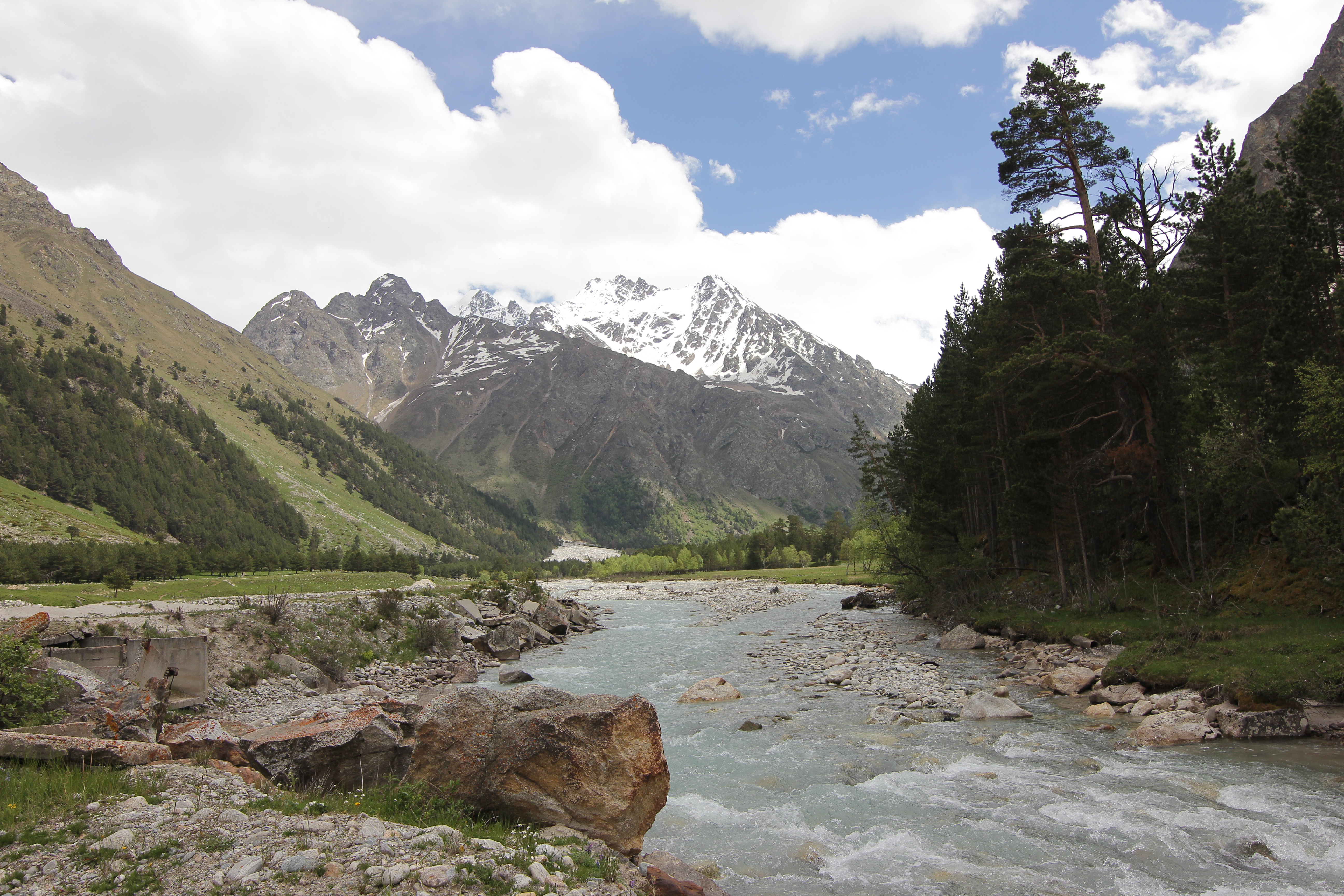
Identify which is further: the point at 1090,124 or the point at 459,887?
the point at 1090,124

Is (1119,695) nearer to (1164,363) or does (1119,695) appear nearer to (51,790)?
(1164,363)

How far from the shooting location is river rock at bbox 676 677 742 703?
2548cm

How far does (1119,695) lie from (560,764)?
2013 centimetres

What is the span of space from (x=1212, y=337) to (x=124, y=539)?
450ft

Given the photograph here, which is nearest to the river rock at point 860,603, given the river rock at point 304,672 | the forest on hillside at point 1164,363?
the forest on hillside at point 1164,363

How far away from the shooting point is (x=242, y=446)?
641 feet

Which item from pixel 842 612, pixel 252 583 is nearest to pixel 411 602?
pixel 252 583

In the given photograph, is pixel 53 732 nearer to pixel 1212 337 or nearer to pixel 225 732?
pixel 225 732

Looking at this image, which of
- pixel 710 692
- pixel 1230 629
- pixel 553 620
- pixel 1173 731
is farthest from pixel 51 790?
pixel 553 620

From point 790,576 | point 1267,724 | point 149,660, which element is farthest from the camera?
point 790,576

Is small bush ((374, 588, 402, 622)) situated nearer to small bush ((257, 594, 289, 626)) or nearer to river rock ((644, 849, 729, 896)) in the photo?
small bush ((257, 594, 289, 626))

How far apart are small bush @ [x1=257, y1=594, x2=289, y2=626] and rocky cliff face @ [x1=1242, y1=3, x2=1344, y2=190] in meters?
124

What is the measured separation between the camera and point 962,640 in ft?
116

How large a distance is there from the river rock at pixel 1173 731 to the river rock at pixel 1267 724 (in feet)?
1.37
